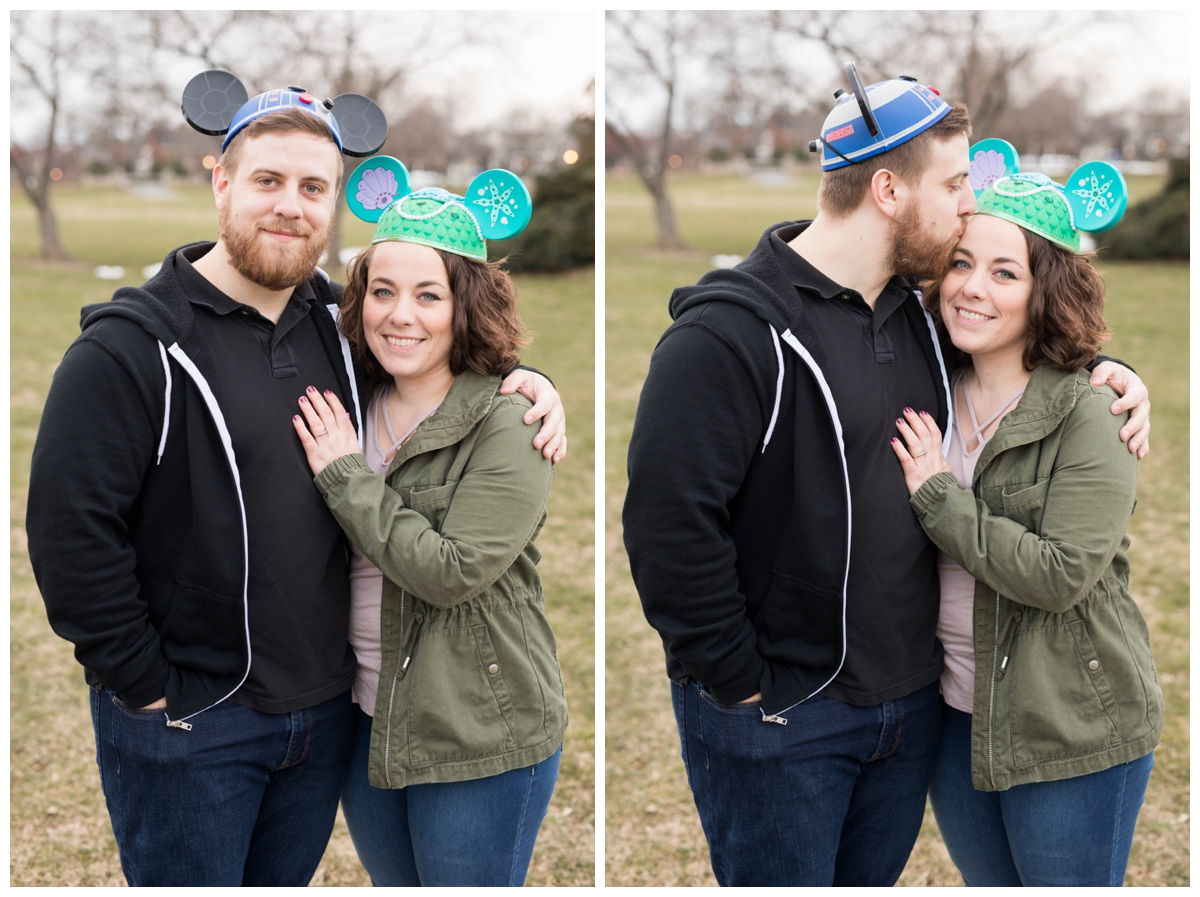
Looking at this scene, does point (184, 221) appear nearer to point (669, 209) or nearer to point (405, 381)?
point (669, 209)

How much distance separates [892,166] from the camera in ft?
7.18

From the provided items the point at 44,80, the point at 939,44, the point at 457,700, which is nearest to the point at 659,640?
the point at 457,700

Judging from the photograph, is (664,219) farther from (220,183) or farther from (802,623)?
→ (802,623)

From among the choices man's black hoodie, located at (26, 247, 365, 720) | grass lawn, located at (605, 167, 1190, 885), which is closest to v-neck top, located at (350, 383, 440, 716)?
man's black hoodie, located at (26, 247, 365, 720)

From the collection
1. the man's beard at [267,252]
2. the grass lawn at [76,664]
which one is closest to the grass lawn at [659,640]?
the grass lawn at [76,664]

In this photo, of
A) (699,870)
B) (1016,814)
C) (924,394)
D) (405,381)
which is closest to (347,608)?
(405,381)

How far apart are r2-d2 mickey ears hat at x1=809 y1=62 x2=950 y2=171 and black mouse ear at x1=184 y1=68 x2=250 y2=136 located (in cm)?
140

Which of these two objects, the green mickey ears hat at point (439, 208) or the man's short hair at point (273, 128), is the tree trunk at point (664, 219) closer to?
the green mickey ears hat at point (439, 208)

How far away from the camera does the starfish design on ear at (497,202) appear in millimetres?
2389

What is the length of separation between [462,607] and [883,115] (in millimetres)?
1454

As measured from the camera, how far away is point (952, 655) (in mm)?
2346

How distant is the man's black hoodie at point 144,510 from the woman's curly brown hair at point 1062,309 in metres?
1.80

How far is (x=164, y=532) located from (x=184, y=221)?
1981cm

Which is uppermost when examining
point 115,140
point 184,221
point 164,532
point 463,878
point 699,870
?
point 115,140
